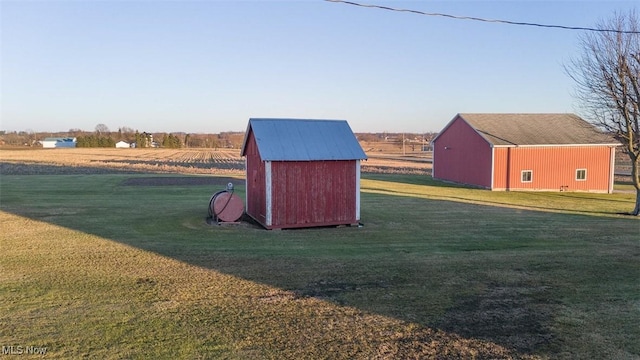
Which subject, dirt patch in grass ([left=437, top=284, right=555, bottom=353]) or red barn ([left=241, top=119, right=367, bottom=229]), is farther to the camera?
red barn ([left=241, top=119, right=367, bottom=229])

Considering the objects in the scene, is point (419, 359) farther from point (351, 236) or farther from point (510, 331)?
point (351, 236)

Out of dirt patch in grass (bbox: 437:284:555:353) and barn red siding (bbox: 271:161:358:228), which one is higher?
barn red siding (bbox: 271:161:358:228)

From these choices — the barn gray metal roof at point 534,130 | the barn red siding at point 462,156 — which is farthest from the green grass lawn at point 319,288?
the barn gray metal roof at point 534,130

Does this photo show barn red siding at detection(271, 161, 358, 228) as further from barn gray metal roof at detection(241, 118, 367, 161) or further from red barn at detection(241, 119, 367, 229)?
barn gray metal roof at detection(241, 118, 367, 161)

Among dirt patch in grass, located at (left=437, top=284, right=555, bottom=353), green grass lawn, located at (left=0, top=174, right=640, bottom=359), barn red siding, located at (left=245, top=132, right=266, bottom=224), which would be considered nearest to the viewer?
green grass lawn, located at (left=0, top=174, right=640, bottom=359)

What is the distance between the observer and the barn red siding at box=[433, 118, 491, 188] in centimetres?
3301

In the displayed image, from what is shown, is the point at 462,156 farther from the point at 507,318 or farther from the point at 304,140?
the point at 507,318

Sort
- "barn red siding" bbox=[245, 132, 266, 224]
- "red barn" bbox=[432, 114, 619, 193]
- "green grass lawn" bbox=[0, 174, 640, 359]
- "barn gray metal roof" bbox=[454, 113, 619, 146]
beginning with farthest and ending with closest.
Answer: "barn gray metal roof" bbox=[454, 113, 619, 146] < "red barn" bbox=[432, 114, 619, 193] < "barn red siding" bbox=[245, 132, 266, 224] < "green grass lawn" bbox=[0, 174, 640, 359]

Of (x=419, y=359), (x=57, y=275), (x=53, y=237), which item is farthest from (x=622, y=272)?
(x=53, y=237)

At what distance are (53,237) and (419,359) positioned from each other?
11279 millimetres

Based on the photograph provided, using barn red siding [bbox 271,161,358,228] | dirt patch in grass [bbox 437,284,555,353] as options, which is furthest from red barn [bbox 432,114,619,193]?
dirt patch in grass [bbox 437,284,555,353]

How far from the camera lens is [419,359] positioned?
5926 millimetres

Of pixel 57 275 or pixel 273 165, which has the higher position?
pixel 273 165

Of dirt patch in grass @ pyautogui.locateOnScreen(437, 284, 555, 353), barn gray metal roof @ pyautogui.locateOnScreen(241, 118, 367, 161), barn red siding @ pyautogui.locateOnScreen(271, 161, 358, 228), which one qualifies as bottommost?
dirt patch in grass @ pyautogui.locateOnScreen(437, 284, 555, 353)
